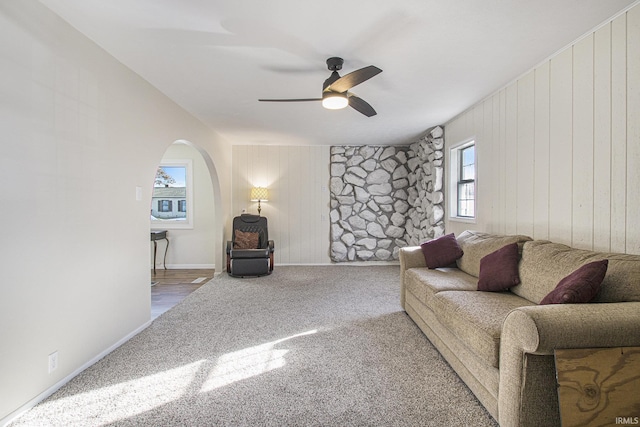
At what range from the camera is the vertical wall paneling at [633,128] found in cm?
187

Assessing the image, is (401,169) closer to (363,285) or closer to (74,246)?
(363,285)

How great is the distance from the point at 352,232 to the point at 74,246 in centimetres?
476

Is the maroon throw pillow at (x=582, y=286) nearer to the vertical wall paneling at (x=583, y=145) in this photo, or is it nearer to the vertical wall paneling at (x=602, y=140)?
the vertical wall paneling at (x=602, y=140)

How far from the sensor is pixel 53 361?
6.39 ft

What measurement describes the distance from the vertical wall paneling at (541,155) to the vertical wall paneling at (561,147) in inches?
2.2

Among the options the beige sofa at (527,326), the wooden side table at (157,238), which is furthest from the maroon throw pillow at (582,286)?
the wooden side table at (157,238)

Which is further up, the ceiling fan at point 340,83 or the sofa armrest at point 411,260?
the ceiling fan at point 340,83

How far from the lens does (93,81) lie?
232 cm

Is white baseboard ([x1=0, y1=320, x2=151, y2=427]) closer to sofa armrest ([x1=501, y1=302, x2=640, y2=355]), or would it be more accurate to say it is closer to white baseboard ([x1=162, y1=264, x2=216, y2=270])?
sofa armrest ([x1=501, y1=302, x2=640, y2=355])

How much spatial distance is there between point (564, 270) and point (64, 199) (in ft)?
11.3

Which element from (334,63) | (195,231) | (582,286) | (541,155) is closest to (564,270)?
(582,286)

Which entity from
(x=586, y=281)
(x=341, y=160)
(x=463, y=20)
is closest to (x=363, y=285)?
(x=341, y=160)

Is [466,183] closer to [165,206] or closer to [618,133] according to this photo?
[618,133]

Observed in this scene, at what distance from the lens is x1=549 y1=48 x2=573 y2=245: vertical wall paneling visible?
237cm
